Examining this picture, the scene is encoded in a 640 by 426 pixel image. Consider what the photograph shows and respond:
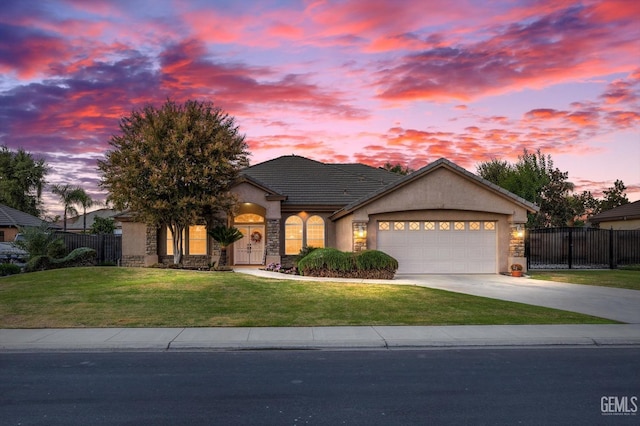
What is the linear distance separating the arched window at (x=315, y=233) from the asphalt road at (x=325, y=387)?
715 inches

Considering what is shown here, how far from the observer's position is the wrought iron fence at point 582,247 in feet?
98.4

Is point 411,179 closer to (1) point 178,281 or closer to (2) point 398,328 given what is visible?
(1) point 178,281

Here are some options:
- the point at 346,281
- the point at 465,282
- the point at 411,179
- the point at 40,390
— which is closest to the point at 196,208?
the point at 346,281

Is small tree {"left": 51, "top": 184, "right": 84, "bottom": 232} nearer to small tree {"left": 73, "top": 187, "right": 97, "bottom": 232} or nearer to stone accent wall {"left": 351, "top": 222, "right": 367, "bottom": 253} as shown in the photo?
small tree {"left": 73, "top": 187, "right": 97, "bottom": 232}

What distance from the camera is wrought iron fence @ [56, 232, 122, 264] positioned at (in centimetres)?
2991

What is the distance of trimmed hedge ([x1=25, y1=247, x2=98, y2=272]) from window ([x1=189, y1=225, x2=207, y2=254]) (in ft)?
16.7

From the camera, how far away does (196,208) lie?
77.7 ft

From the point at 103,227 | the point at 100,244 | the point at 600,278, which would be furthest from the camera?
the point at 103,227

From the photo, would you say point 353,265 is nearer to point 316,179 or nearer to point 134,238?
point 316,179

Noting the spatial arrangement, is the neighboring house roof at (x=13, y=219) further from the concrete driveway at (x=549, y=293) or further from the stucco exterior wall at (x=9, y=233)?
the concrete driveway at (x=549, y=293)

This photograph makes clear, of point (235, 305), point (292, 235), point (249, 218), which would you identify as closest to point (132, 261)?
point (249, 218)

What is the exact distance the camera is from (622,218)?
37.2 m

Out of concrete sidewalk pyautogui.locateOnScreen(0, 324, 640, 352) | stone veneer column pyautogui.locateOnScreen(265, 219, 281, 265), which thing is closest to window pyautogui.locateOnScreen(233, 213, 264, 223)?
stone veneer column pyautogui.locateOnScreen(265, 219, 281, 265)

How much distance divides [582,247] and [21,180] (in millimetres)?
56032
